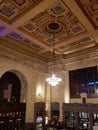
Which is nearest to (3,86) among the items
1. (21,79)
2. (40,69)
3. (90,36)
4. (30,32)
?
(21,79)

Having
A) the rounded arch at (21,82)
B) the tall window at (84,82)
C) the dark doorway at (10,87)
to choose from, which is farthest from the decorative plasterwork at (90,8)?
the dark doorway at (10,87)

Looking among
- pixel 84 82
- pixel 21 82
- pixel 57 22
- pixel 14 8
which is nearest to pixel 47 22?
pixel 57 22

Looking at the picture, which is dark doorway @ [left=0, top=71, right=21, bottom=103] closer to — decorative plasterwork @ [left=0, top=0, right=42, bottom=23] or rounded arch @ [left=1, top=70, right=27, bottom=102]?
rounded arch @ [left=1, top=70, right=27, bottom=102]

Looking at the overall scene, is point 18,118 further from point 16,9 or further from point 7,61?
point 16,9

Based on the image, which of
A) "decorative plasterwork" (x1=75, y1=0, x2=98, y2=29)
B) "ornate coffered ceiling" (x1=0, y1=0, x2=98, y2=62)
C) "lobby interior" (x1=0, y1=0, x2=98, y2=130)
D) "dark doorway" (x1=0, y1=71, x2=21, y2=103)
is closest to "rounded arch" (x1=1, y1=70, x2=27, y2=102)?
"lobby interior" (x1=0, y1=0, x2=98, y2=130)

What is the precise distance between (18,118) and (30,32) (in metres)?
5.74

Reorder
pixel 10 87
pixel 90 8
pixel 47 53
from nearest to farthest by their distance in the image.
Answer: pixel 90 8, pixel 10 87, pixel 47 53

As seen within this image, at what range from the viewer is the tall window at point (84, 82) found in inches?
370

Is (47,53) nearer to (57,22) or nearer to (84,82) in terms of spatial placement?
(84,82)

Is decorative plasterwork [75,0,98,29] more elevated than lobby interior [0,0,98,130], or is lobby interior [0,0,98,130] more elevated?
decorative plasterwork [75,0,98,29]

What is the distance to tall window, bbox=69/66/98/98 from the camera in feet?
30.8

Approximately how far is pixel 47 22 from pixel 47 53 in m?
4.47

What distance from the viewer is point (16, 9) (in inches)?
232

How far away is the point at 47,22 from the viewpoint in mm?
6863
